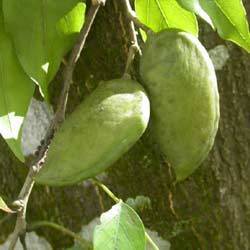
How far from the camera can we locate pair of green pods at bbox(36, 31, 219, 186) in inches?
29.0

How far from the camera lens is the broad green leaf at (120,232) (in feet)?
2.62

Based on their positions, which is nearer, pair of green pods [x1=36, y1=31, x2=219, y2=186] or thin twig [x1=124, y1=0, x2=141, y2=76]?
pair of green pods [x1=36, y1=31, x2=219, y2=186]

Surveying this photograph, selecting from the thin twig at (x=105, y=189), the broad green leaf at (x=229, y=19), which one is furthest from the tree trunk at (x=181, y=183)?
the broad green leaf at (x=229, y=19)

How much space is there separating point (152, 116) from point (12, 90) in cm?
19

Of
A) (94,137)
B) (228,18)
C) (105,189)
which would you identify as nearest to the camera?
(94,137)

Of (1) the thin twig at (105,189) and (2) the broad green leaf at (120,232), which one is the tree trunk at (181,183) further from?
(2) the broad green leaf at (120,232)

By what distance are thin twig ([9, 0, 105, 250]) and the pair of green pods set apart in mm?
64

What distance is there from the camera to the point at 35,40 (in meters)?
0.88

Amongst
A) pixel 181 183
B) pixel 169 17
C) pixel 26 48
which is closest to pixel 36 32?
pixel 26 48

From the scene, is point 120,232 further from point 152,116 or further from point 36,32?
point 36,32

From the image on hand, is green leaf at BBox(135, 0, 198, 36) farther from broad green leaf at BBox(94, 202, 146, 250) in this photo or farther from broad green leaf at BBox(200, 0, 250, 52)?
broad green leaf at BBox(94, 202, 146, 250)

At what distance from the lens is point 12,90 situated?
0.90m

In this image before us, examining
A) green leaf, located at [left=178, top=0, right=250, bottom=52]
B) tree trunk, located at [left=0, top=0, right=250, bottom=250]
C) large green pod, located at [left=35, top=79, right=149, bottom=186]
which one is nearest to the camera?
large green pod, located at [left=35, top=79, right=149, bottom=186]

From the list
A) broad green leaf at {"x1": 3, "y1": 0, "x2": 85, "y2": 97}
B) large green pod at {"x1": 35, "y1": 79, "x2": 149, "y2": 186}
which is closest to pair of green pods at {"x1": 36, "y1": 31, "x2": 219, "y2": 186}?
large green pod at {"x1": 35, "y1": 79, "x2": 149, "y2": 186}
